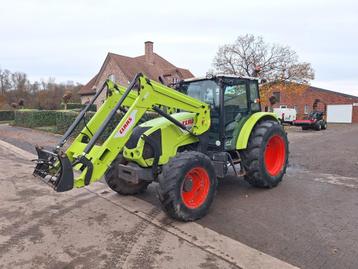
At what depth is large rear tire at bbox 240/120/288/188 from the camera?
5.13 metres

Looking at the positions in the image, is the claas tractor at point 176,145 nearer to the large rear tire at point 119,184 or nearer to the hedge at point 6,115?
the large rear tire at point 119,184

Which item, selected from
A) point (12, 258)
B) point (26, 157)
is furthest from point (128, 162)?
point (26, 157)

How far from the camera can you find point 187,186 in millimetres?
4129

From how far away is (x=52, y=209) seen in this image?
4652 millimetres

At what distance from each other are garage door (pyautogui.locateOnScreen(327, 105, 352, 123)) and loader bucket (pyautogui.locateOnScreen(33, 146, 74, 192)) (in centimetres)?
3441

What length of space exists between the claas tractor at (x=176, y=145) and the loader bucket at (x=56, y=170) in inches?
0.4

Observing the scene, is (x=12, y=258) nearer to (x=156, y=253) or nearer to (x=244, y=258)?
(x=156, y=253)

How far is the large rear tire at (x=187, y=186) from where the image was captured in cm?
381

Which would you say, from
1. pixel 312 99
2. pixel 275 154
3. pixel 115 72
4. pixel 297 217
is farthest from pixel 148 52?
pixel 297 217

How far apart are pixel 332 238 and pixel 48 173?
375 centimetres

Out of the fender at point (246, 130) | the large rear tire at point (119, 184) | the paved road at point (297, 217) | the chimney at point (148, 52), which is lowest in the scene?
the paved road at point (297, 217)

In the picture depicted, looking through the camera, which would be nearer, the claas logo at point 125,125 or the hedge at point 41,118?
the claas logo at point 125,125

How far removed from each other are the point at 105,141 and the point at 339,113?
34341 millimetres

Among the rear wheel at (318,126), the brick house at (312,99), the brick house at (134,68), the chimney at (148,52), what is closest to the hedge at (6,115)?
the brick house at (134,68)
